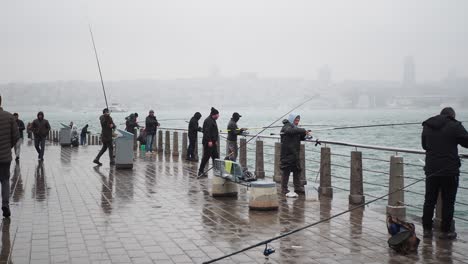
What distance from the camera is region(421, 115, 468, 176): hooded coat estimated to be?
26.2ft

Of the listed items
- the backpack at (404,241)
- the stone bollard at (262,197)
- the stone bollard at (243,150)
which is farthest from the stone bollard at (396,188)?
the stone bollard at (243,150)

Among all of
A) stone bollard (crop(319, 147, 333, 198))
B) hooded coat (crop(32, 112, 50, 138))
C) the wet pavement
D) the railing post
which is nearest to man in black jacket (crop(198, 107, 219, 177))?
the railing post

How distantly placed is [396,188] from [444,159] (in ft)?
5.32

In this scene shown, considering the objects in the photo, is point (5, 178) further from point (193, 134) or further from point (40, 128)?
point (40, 128)

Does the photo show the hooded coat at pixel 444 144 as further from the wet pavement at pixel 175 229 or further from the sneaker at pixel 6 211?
the sneaker at pixel 6 211

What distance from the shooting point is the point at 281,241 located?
760 cm

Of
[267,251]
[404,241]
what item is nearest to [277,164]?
[404,241]

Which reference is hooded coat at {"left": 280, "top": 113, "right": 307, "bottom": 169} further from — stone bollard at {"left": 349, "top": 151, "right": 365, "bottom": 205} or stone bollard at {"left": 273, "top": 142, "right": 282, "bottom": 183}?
stone bollard at {"left": 273, "top": 142, "right": 282, "bottom": 183}

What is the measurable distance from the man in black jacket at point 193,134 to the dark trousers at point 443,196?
1220 cm

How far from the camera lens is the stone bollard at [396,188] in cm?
943

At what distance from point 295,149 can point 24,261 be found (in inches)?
255

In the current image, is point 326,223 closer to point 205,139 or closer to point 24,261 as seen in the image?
point 24,261

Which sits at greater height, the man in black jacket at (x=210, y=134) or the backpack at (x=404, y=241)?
the man in black jacket at (x=210, y=134)

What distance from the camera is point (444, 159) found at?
26.3 ft
